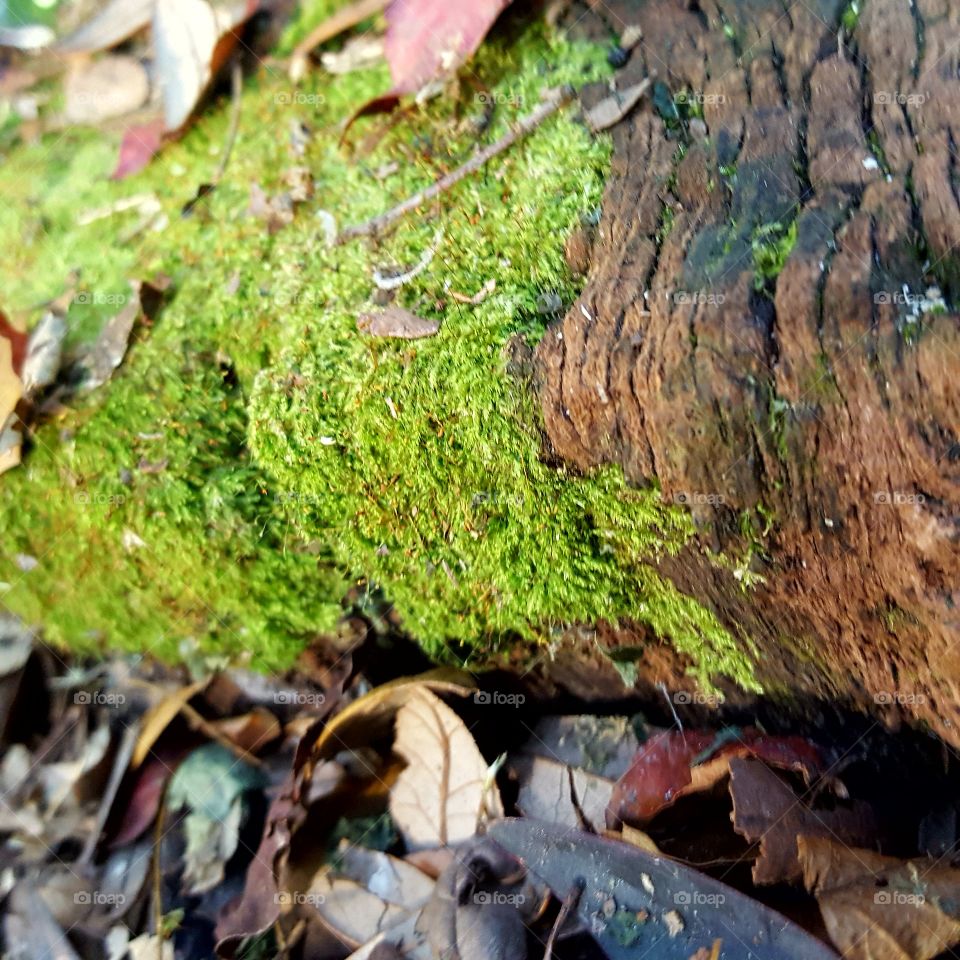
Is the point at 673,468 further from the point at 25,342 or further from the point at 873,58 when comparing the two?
the point at 25,342

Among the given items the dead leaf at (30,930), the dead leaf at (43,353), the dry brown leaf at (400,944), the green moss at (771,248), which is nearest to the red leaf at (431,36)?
the green moss at (771,248)

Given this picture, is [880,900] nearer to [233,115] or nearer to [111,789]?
[111,789]

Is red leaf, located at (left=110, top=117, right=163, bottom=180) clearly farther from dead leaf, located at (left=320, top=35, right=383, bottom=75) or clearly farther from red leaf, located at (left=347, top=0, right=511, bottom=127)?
red leaf, located at (left=347, top=0, right=511, bottom=127)

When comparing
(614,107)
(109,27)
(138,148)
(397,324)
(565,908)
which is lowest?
(565,908)

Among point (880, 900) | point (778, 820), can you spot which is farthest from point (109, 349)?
point (880, 900)

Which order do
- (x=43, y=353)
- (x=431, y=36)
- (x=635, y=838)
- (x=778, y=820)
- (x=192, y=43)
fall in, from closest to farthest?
(x=778, y=820)
(x=635, y=838)
(x=431, y=36)
(x=43, y=353)
(x=192, y=43)

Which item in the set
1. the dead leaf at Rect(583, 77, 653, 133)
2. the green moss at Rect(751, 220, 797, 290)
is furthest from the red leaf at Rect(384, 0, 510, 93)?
the green moss at Rect(751, 220, 797, 290)
